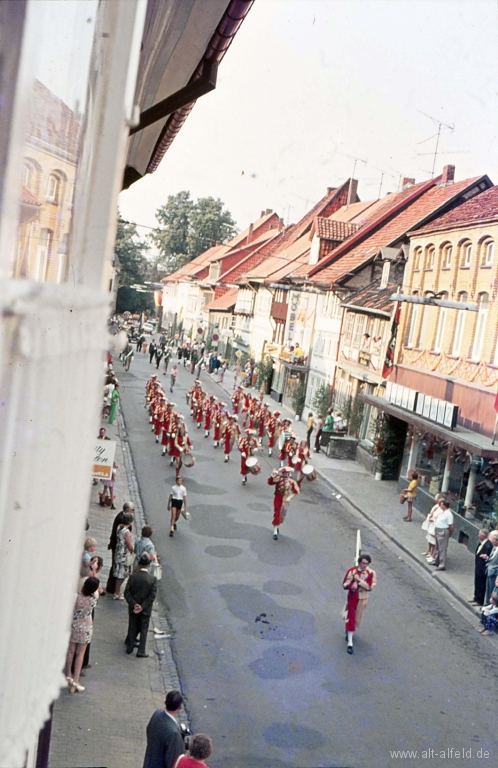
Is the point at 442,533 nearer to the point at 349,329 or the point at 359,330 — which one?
the point at 359,330

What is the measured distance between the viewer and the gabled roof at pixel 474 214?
21.8m

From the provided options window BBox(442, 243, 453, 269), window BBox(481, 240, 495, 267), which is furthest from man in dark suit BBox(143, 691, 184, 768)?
window BBox(442, 243, 453, 269)

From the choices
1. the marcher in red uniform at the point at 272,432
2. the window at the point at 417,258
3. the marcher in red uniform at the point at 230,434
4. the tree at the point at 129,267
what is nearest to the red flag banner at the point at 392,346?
the window at the point at 417,258

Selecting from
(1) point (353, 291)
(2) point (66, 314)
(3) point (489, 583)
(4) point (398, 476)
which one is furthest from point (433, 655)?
(1) point (353, 291)

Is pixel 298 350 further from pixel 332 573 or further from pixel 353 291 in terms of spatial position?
pixel 332 573

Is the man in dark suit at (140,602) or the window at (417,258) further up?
the window at (417,258)

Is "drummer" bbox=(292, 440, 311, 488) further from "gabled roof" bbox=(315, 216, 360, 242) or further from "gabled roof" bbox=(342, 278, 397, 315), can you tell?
"gabled roof" bbox=(315, 216, 360, 242)

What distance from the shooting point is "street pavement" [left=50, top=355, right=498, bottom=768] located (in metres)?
8.84

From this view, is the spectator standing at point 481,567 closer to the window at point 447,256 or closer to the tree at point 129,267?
the window at point 447,256

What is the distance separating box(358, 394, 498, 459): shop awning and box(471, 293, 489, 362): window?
2115mm

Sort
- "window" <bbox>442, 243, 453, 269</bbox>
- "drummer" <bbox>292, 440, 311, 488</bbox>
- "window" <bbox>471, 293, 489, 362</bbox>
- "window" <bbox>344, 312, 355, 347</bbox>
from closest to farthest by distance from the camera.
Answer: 1. "window" <bbox>471, 293, 489, 362</bbox>
2. "drummer" <bbox>292, 440, 311, 488</bbox>
3. "window" <bbox>442, 243, 453, 269</bbox>
4. "window" <bbox>344, 312, 355, 347</bbox>

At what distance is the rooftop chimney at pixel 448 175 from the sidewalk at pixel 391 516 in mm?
13848

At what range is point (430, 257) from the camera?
25.6m

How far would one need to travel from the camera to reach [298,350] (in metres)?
41.3
